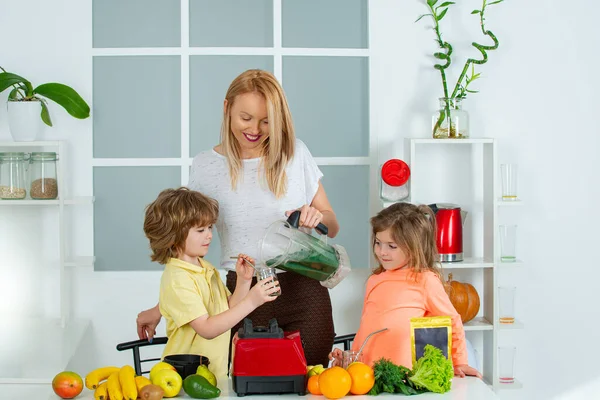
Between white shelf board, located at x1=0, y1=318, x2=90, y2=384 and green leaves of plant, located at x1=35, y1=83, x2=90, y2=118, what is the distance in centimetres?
91

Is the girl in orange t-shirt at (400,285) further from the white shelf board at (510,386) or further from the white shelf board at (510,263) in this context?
the white shelf board at (510,386)

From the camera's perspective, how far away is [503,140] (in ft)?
12.1

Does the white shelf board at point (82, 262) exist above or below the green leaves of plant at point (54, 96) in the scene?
below

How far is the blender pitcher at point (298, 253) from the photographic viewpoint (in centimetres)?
215

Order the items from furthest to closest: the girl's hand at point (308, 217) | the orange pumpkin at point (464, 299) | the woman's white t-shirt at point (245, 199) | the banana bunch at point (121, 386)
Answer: the orange pumpkin at point (464, 299), the woman's white t-shirt at point (245, 199), the girl's hand at point (308, 217), the banana bunch at point (121, 386)

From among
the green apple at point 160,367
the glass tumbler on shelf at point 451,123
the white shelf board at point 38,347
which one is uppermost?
the glass tumbler on shelf at point 451,123

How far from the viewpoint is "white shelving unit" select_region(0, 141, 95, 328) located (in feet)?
11.0

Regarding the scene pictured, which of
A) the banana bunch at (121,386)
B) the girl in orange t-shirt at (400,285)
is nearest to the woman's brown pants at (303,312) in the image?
the girl in orange t-shirt at (400,285)

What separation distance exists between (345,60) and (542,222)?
1151 mm

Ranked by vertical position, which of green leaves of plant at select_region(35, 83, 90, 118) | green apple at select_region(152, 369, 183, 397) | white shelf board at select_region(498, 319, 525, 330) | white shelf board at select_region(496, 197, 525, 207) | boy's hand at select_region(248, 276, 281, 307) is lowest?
white shelf board at select_region(498, 319, 525, 330)

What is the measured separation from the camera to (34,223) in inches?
141

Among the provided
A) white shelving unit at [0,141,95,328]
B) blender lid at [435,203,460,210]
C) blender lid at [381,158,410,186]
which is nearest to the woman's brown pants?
blender lid at [381,158,410,186]

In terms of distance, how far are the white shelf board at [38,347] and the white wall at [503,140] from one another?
0.21 feet

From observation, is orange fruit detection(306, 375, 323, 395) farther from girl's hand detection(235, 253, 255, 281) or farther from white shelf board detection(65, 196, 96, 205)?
white shelf board detection(65, 196, 96, 205)
